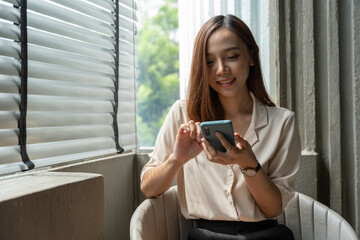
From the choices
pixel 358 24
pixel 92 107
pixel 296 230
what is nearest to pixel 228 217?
pixel 296 230

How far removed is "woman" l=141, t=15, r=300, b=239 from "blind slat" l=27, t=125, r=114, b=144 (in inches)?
14.7

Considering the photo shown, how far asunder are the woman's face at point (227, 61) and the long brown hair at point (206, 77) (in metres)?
0.03

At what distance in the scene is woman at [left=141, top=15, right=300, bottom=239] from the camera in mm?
1368

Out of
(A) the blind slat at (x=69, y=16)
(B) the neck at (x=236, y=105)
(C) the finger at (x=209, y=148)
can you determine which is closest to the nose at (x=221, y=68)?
(B) the neck at (x=236, y=105)

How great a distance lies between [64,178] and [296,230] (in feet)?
3.46

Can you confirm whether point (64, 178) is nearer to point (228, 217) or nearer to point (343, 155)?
point (228, 217)

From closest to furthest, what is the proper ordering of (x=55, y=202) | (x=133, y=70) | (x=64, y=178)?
(x=55, y=202)
(x=64, y=178)
(x=133, y=70)

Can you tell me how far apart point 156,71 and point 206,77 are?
6.15 metres

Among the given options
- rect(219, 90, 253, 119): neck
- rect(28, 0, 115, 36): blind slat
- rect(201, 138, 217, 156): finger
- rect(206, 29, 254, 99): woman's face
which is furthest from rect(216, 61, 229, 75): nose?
rect(28, 0, 115, 36): blind slat

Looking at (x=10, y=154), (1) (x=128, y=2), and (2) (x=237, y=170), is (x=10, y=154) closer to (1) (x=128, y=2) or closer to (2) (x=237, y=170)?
(2) (x=237, y=170)

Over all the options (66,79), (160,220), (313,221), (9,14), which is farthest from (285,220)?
(9,14)

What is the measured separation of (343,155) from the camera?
1.81 metres

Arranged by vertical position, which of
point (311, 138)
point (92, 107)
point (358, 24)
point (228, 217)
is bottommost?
point (228, 217)

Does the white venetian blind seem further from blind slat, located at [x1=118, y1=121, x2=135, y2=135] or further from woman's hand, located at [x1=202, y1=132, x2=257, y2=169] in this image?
woman's hand, located at [x1=202, y1=132, x2=257, y2=169]
